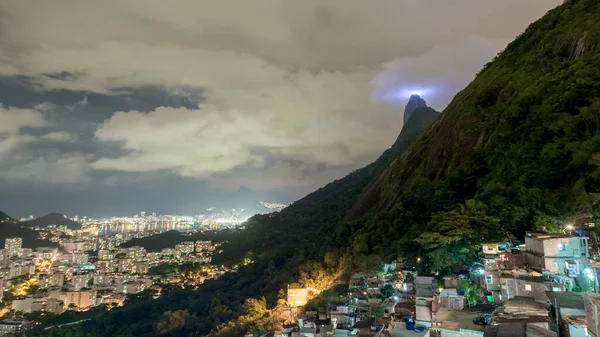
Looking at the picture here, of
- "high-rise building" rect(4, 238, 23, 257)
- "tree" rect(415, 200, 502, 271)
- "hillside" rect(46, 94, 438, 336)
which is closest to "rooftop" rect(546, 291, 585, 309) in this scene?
"tree" rect(415, 200, 502, 271)

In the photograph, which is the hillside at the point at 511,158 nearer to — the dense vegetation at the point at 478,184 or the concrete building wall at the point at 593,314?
the dense vegetation at the point at 478,184

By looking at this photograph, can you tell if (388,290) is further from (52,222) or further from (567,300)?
(52,222)

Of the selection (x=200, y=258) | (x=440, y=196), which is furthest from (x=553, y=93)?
(x=200, y=258)

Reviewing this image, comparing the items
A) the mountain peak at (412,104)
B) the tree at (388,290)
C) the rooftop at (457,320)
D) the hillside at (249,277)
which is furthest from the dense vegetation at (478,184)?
the mountain peak at (412,104)

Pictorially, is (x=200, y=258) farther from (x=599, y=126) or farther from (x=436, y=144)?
(x=599, y=126)

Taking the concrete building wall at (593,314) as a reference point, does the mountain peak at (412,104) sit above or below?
above

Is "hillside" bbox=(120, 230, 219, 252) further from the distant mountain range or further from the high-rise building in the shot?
the distant mountain range
